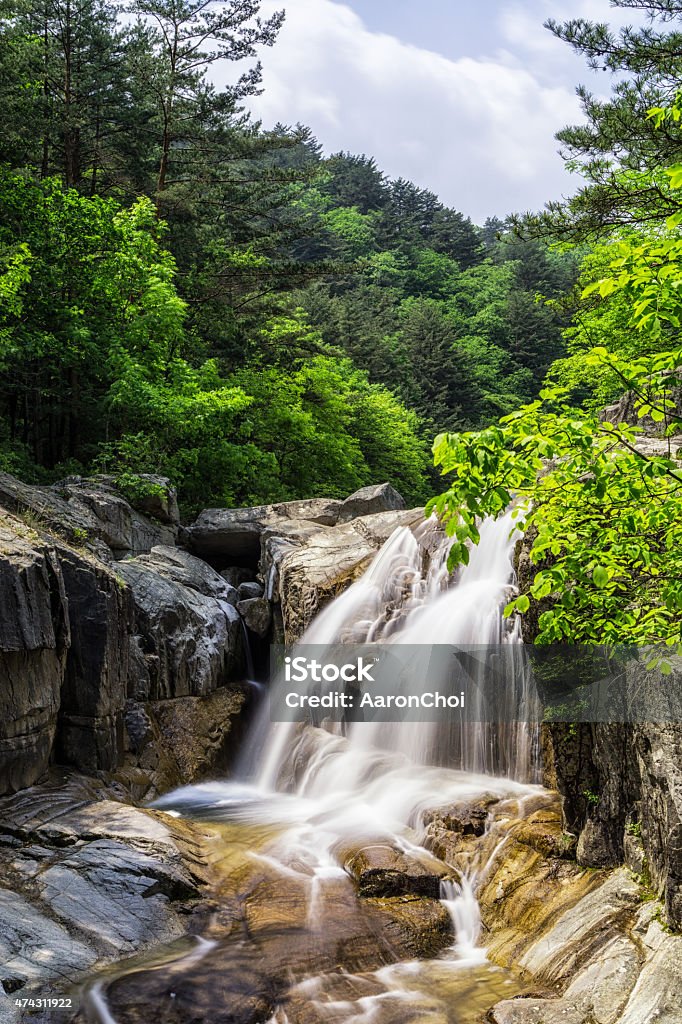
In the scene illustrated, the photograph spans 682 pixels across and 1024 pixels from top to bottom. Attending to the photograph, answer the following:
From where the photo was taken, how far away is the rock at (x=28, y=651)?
Answer: 987cm

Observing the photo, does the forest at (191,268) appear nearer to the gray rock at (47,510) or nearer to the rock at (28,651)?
the gray rock at (47,510)

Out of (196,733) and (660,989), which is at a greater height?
(196,733)

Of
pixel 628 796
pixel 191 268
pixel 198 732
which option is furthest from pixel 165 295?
pixel 628 796

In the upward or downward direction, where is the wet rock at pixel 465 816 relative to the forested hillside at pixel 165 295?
downward

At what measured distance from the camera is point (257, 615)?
59.2ft

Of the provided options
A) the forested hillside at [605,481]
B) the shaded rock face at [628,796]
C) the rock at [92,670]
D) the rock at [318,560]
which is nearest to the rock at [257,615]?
the rock at [318,560]

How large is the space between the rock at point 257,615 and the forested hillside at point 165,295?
4.81 metres

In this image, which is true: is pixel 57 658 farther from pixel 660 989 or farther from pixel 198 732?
pixel 660 989

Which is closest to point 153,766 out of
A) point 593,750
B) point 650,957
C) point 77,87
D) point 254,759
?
point 254,759

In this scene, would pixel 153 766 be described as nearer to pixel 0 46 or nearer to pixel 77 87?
pixel 0 46

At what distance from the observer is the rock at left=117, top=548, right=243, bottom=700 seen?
14.3m

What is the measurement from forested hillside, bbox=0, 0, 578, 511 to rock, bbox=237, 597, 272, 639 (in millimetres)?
4813

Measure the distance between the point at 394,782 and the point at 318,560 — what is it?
274 inches

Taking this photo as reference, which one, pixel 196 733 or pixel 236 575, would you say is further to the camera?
pixel 236 575
